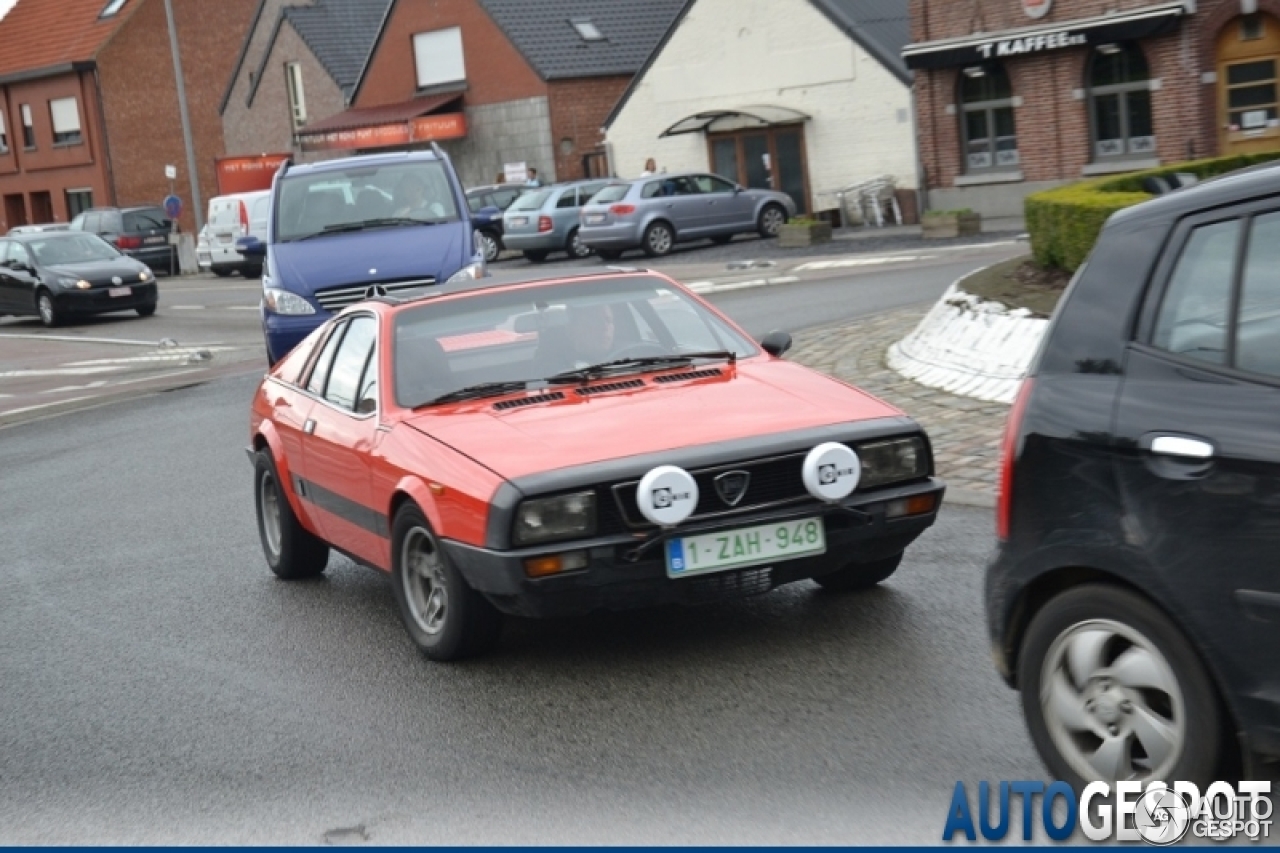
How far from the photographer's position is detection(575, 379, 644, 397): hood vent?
7.52 metres

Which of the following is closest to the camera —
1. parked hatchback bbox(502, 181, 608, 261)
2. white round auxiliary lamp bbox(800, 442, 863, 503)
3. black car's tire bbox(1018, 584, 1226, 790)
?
black car's tire bbox(1018, 584, 1226, 790)

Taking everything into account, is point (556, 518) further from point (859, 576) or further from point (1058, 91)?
point (1058, 91)

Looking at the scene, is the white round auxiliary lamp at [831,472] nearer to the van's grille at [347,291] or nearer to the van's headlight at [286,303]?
the van's grille at [347,291]

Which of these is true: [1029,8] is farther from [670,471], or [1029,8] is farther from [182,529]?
[670,471]

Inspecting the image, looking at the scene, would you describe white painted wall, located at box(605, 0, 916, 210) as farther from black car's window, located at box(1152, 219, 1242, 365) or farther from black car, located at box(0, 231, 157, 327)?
black car's window, located at box(1152, 219, 1242, 365)

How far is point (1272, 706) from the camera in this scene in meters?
4.37

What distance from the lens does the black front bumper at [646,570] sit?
6496mm

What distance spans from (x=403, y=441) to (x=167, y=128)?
6053cm

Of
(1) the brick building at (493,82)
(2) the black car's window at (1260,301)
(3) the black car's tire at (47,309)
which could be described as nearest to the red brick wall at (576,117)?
(1) the brick building at (493,82)

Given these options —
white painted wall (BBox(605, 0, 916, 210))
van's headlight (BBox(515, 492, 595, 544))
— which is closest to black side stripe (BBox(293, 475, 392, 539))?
van's headlight (BBox(515, 492, 595, 544))

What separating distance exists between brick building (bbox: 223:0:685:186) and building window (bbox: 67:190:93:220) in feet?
34.4

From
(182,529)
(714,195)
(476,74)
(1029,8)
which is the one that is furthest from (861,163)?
(182,529)

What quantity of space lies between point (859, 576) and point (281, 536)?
302 cm

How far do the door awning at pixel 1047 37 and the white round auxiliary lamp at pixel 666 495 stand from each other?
2799 centimetres
